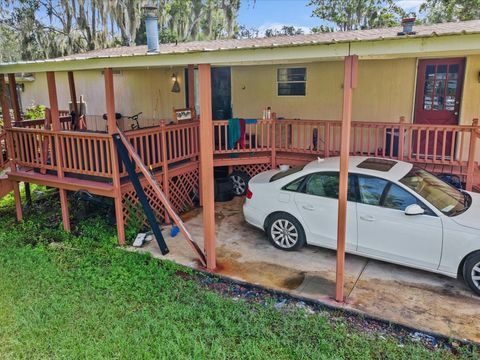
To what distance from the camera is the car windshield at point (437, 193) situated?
17.4 ft

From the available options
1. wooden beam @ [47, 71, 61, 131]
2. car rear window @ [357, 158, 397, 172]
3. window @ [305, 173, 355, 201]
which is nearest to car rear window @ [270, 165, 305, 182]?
window @ [305, 173, 355, 201]

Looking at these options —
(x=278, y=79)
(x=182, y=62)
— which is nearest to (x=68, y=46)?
(x=278, y=79)

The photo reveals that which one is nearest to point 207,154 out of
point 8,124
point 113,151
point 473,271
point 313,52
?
point 113,151

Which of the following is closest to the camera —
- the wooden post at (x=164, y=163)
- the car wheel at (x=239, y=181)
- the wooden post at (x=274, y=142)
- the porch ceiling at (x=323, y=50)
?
the porch ceiling at (x=323, y=50)

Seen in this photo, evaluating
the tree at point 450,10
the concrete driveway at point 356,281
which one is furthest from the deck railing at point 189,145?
the tree at point 450,10

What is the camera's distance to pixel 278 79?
405 inches

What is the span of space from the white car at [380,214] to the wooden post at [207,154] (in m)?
1.15

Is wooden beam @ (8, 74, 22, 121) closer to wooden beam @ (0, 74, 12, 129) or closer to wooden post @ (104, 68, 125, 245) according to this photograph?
wooden beam @ (0, 74, 12, 129)

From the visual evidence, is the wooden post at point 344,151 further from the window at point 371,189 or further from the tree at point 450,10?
the tree at point 450,10

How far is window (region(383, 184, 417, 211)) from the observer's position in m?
5.35

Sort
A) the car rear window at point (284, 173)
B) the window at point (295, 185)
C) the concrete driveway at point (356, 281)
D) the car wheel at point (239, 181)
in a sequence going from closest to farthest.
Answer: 1. the concrete driveway at point (356, 281)
2. the window at point (295, 185)
3. the car rear window at point (284, 173)
4. the car wheel at point (239, 181)

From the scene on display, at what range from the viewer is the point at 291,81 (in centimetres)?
1010

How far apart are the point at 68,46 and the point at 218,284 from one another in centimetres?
2331

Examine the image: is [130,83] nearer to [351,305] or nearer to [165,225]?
[165,225]
